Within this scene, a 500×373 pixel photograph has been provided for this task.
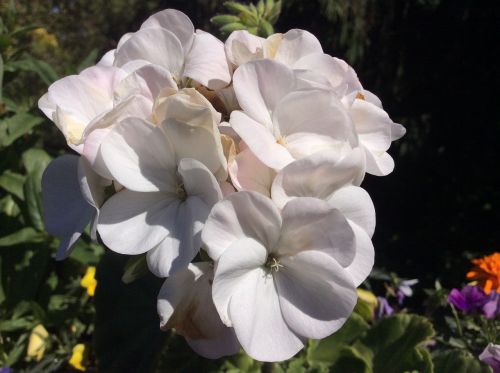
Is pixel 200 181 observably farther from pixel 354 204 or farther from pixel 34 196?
pixel 34 196

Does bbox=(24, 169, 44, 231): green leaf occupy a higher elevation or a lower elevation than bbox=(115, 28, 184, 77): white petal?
lower

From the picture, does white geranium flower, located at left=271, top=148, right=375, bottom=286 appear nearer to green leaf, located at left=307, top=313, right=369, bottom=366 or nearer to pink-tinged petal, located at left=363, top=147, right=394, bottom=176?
pink-tinged petal, located at left=363, top=147, right=394, bottom=176

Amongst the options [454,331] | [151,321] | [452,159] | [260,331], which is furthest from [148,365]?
[452,159]

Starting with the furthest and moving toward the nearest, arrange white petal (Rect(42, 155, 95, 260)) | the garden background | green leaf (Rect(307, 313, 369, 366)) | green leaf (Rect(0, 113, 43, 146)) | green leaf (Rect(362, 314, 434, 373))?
the garden background
green leaf (Rect(0, 113, 43, 146))
green leaf (Rect(307, 313, 369, 366))
green leaf (Rect(362, 314, 434, 373))
white petal (Rect(42, 155, 95, 260))

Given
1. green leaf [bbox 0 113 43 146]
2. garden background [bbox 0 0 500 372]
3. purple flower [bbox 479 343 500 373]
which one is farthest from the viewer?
garden background [bbox 0 0 500 372]

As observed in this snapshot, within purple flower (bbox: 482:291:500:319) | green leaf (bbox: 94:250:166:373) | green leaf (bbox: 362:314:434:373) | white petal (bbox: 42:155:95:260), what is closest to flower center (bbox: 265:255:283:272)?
white petal (bbox: 42:155:95:260)

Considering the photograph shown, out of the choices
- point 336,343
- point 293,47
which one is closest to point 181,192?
point 293,47

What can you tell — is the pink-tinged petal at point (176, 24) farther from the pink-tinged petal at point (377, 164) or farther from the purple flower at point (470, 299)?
the purple flower at point (470, 299)

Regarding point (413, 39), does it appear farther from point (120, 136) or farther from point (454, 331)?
point (120, 136)
